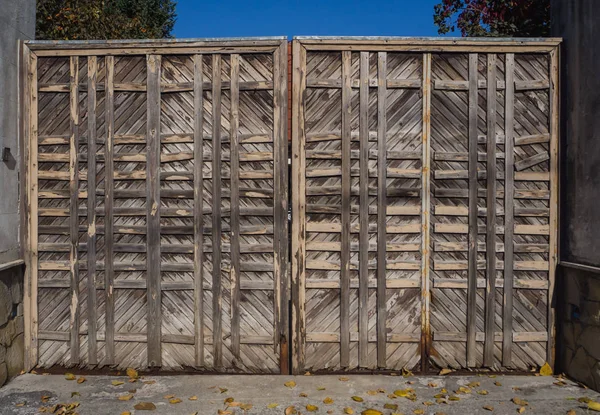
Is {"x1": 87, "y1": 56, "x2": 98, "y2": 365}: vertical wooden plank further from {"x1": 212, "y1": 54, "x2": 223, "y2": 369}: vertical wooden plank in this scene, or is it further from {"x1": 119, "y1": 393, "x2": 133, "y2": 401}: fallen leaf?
{"x1": 212, "y1": 54, "x2": 223, "y2": 369}: vertical wooden plank

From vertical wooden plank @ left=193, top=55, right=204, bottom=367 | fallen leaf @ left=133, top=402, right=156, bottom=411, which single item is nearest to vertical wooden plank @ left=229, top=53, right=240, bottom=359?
vertical wooden plank @ left=193, top=55, right=204, bottom=367

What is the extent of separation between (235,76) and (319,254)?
210 centimetres

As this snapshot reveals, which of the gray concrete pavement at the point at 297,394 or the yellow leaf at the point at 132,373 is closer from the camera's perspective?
the gray concrete pavement at the point at 297,394

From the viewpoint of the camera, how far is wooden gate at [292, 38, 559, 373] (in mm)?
4680

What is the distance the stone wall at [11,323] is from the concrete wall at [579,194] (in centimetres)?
569

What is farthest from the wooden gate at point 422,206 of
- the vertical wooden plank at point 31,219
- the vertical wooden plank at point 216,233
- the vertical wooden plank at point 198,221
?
the vertical wooden plank at point 31,219

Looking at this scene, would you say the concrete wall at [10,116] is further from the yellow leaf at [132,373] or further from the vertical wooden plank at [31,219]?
the yellow leaf at [132,373]

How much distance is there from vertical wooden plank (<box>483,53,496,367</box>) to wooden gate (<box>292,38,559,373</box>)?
11 mm

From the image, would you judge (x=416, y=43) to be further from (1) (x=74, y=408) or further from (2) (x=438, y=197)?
(1) (x=74, y=408)

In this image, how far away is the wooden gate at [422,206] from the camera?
4680mm

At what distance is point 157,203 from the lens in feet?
15.5

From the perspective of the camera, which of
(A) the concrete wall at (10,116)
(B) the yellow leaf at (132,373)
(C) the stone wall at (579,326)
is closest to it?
(C) the stone wall at (579,326)

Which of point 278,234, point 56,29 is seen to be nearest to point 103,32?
point 56,29

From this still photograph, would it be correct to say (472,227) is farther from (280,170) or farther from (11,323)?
(11,323)
